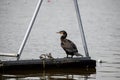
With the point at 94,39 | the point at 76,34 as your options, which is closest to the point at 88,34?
the point at 76,34

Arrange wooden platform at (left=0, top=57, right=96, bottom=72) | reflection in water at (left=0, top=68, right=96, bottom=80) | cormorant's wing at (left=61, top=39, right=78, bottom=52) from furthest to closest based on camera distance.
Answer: cormorant's wing at (left=61, top=39, right=78, bottom=52)
wooden platform at (left=0, top=57, right=96, bottom=72)
reflection in water at (left=0, top=68, right=96, bottom=80)

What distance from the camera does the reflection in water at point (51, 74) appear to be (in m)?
23.4

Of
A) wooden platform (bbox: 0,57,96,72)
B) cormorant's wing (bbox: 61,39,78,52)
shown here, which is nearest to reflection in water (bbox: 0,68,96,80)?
wooden platform (bbox: 0,57,96,72)

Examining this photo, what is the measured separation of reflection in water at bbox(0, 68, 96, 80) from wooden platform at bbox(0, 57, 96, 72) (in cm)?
18

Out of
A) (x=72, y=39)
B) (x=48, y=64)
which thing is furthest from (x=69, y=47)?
(x=72, y=39)

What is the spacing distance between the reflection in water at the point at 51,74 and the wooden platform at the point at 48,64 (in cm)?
18

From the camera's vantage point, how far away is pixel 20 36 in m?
39.4

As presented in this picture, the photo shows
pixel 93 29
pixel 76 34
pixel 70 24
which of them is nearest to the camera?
pixel 76 34

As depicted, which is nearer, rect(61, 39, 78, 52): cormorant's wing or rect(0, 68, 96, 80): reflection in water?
rect(0, 68, 96, 80): reflection in water

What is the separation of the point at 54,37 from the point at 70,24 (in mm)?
11839

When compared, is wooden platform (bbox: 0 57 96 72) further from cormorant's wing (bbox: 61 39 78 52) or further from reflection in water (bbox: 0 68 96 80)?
cormorant's wing (bbox: 61 39 78 52)

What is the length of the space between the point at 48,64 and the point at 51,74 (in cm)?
64

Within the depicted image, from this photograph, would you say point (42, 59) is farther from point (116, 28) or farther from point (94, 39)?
point (116, 28)

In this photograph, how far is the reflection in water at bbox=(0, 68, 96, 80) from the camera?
23.4m
